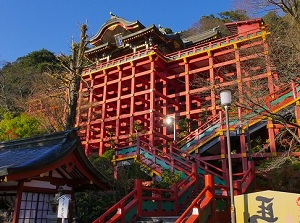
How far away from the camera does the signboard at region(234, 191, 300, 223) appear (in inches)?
268

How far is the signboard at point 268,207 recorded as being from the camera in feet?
22.3

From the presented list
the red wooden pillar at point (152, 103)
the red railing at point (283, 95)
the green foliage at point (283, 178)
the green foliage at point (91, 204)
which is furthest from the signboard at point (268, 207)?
the red wooden pillar at point (152, 103)

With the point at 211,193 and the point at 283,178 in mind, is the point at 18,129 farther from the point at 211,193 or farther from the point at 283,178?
the point at 283,178

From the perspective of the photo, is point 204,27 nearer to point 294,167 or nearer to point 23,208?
point 294,167

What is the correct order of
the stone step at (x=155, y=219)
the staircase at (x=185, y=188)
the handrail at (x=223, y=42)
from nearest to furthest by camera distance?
the staircase at (x=185, y=188)
the stone step at (x=155, y=219)
the handrail at (x=223, y=42)

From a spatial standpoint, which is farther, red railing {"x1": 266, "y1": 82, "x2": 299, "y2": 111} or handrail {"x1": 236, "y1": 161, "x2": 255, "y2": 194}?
red railing {"x1": 266, "y1": 82, "x2": 299, "y2": 111}

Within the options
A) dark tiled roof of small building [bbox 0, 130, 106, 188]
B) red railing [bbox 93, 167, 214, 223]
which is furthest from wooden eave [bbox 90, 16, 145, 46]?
dark tiled roof of small building [bbox 0, 130, 106, 188]

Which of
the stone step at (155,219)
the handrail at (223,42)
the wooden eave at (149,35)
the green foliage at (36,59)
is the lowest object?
the stone step at (155,219)

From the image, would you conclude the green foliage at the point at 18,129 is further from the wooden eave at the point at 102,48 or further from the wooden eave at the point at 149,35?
the wooden eave at the point at 102,48

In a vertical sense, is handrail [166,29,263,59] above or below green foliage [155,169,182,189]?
above

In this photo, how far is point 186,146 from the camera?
1739 centimetres

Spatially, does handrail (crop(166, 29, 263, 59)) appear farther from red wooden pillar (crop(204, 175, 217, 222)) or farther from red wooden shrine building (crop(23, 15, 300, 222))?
red wooden pillar (crop(204, 175, 217, 222))

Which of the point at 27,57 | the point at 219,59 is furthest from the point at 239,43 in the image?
the point at 27,57

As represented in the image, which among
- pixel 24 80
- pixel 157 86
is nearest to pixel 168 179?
pixel 157 86
